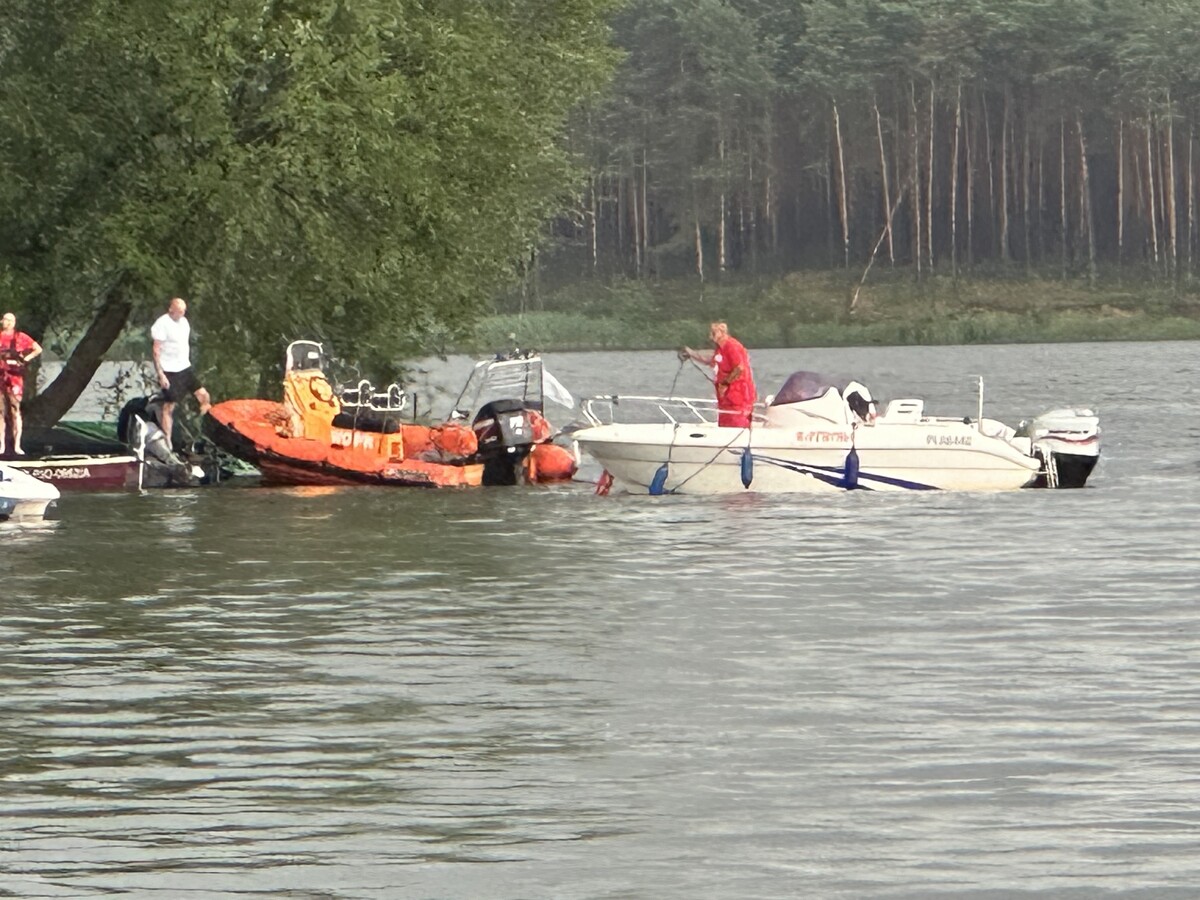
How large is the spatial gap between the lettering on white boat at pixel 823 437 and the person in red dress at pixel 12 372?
8.77 m

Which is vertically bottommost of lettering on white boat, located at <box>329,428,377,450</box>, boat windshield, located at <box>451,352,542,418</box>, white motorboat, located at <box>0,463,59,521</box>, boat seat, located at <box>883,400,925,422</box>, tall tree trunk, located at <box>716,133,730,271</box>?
white motorboat, located at <box>0,463,59,521</box>

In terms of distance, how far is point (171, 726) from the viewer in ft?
41.1

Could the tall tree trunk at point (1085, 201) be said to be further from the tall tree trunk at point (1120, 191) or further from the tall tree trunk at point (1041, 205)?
the tall tree trunk at point (1041, 205)

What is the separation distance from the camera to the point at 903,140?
11419cm

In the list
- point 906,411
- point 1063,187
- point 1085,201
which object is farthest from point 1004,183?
point 906,411

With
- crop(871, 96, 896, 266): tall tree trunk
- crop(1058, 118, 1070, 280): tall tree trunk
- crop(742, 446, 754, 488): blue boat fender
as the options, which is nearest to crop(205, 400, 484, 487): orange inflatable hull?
crop(742, 446, 754, 488): blue boat fender

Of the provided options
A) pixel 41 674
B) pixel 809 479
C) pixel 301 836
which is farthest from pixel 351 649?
pixel 809 479

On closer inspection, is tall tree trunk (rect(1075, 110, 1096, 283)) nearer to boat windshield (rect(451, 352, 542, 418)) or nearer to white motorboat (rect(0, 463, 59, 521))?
boat windshield (rect(451, 352, 542, 418))

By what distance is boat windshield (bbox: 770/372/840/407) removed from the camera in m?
28.5

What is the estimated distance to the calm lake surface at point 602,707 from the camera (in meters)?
9.43

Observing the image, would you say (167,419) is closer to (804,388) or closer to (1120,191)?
(804,388)

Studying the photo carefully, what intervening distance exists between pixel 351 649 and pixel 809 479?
13643 millimetres

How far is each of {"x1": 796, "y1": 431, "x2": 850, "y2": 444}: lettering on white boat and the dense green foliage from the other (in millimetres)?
6187

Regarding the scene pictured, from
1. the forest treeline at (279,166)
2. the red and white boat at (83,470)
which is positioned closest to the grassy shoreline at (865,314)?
the forest treeline at (279,166)
